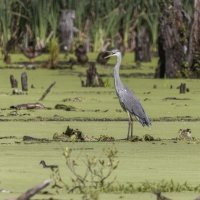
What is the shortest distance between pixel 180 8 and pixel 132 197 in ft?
64.1

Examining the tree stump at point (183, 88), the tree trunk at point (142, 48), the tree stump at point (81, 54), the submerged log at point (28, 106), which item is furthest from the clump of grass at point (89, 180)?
the tree trunk at point (142, 48)

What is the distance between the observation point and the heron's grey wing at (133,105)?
14.2 meters

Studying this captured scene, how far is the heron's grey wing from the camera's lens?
14219mm

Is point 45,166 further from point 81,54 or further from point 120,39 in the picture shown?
point 120,39

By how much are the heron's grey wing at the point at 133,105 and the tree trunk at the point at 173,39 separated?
44.1ft

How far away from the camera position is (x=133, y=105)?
14.6 m

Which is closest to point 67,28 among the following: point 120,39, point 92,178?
point 120,39

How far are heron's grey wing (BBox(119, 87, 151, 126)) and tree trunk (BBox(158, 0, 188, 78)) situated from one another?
13.4 m

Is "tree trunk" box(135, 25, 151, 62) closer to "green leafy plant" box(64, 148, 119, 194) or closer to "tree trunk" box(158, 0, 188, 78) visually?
"tree trunk" box(158, 0, 188, 78)

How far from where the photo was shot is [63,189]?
965cm

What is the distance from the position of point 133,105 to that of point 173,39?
556 inches

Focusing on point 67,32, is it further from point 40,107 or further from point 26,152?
point 26,152

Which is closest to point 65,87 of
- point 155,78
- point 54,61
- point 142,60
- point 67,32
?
A: point 155,78

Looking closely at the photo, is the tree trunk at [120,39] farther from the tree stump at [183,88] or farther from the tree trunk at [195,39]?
the tree stump at [183,88]
